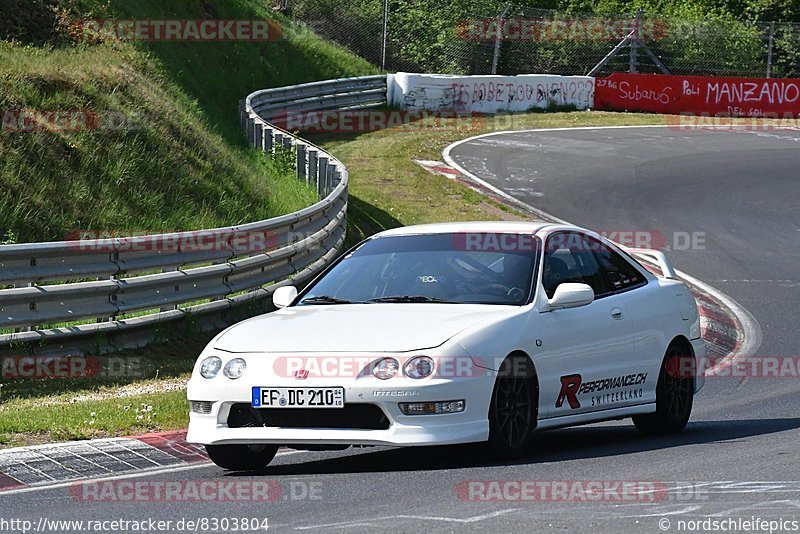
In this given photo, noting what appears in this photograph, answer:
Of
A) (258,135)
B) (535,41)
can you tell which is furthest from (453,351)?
(535,41)

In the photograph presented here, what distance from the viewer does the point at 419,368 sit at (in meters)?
7.76

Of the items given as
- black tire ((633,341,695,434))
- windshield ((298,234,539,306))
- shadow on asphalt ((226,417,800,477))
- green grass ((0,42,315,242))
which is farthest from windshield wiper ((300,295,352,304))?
green grass ((0,42,315,242))

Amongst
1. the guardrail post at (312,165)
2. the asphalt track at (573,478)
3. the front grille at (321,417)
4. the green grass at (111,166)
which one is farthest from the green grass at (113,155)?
the front grille at (321,417)

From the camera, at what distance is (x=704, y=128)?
124ft

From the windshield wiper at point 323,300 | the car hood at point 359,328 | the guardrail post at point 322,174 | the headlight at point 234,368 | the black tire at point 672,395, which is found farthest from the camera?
the guardrail post at point 322,174

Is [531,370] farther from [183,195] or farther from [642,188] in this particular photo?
[642,188]

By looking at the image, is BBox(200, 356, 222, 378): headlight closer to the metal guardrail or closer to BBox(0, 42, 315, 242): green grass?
the metal guardrail

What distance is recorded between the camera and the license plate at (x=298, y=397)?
7.75 m

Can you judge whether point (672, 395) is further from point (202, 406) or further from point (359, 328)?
point (202, 406)

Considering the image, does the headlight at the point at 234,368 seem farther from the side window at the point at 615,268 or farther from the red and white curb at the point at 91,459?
the side window at the point at 615,268

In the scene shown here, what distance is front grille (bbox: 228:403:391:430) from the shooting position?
7.78m

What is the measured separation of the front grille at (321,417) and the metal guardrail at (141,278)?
4.25 m

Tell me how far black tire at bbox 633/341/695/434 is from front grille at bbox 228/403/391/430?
276 cm

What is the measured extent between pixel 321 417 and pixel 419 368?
608 millimetres
